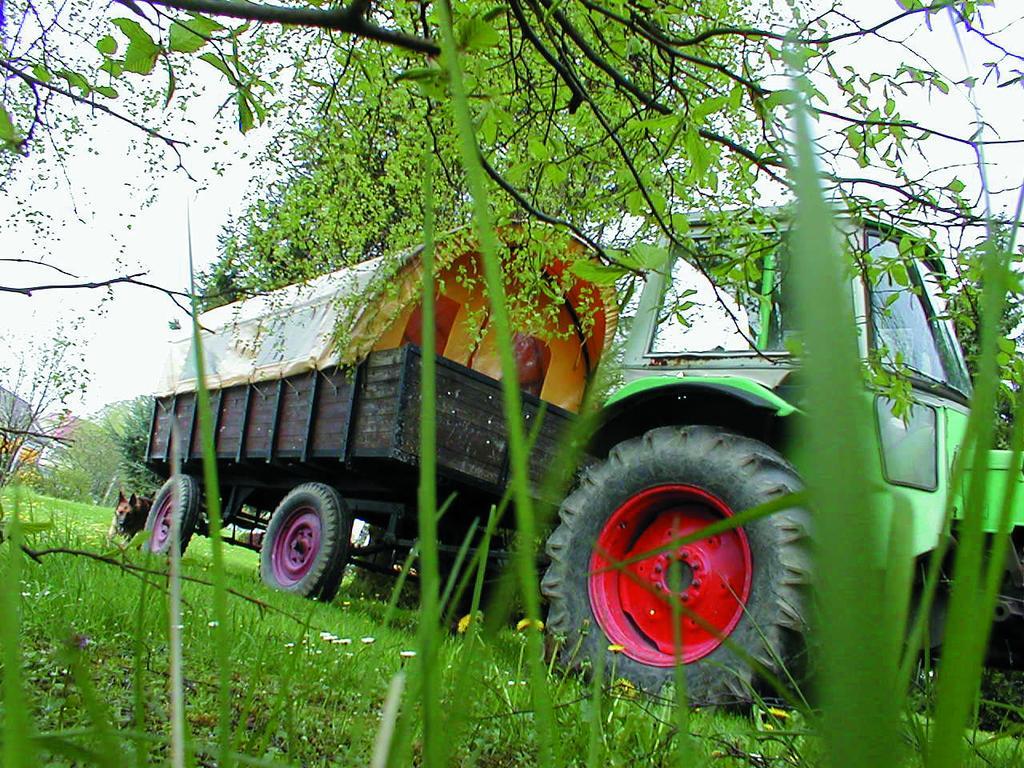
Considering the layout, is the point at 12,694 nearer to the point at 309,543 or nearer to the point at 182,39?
the point at 182,39

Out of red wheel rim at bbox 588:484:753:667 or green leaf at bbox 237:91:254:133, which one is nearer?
green leaf at bbox 237:91:254:133

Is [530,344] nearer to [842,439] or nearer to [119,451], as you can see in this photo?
[842,439]

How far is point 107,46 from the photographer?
4.97 ft

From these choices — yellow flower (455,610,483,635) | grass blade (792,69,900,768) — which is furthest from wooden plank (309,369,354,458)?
grass blade (792,69,900,768)

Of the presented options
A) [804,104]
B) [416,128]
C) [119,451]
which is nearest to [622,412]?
[416,128]

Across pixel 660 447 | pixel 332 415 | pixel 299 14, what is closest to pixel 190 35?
pixel 299 14

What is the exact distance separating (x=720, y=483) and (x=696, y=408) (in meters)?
0.58

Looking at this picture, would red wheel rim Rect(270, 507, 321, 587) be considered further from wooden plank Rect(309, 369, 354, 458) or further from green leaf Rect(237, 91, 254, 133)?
green leaf Rect(237, 91, 254, 133)

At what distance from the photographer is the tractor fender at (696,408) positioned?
3.46m

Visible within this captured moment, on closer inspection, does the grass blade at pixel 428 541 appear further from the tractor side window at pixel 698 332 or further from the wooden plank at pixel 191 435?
the wooden plank at pixel 191 435

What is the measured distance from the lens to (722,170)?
2.57 m

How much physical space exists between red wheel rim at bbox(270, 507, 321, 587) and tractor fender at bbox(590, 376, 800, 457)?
263cm

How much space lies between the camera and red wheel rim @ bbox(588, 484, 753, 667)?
326 cm

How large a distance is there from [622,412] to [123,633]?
226 cm
